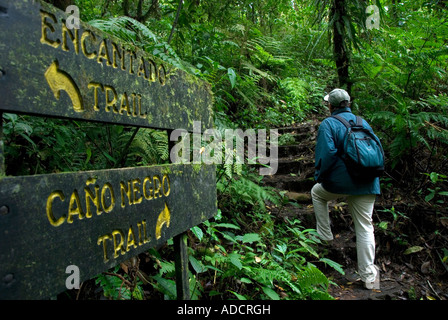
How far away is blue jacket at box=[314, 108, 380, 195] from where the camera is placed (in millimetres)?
3193

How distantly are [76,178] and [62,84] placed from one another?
36 cm

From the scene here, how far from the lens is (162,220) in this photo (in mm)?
1568

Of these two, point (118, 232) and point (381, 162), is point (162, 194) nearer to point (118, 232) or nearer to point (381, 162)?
point (118, 232)

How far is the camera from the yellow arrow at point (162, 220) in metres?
1.54

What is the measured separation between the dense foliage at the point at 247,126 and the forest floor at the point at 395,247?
12.5 inches

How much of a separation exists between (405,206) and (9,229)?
4707mm

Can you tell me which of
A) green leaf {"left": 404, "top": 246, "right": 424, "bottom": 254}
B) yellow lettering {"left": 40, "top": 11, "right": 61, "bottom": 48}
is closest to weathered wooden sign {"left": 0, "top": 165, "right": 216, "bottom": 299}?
yellow lettering {"left": 40, "top": 11, "right": 61, "bottom": 48}

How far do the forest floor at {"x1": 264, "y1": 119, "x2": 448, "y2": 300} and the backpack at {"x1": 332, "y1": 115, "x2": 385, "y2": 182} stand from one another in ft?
3.90

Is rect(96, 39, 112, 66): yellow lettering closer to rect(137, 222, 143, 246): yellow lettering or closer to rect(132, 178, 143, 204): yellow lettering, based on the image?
rect(132, 178, 143, 204): yellow lettering

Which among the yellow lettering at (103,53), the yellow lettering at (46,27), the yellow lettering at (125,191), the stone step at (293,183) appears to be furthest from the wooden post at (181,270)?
the stone step at (293,183)

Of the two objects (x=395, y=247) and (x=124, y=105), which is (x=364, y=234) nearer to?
(x=395, y=247)

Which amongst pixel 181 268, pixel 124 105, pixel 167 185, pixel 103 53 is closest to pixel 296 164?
pixel 181 268
